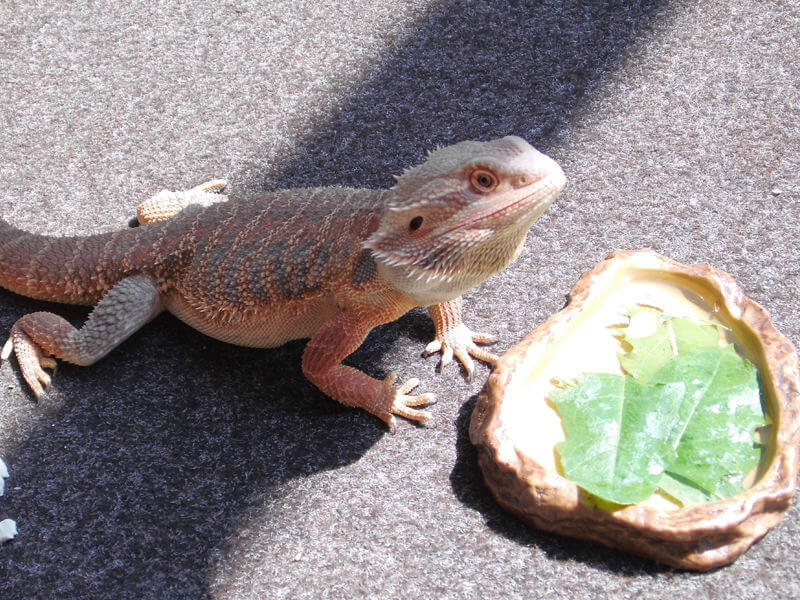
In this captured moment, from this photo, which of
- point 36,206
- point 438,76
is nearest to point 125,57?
point 36,206

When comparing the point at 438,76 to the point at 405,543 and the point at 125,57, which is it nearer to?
the point at 125,57

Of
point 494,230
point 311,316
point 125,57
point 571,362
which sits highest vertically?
point 125,57

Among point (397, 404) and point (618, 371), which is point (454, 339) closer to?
point (397, 404)

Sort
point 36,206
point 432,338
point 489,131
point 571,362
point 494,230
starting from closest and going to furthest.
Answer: point 494,230
point 571,362
point 432,338
point 36,206
point 489,131

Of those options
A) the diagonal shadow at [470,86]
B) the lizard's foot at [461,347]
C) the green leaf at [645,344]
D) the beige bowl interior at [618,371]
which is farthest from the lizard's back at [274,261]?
the green leaf at [645,344]

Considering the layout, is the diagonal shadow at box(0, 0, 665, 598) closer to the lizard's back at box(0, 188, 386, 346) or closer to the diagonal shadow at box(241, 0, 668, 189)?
the diagonal shadow at box(241, 0, 668, 189)

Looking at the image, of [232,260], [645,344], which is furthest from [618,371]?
[232,260]

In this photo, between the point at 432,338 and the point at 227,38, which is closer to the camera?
Result: the point at 432,338

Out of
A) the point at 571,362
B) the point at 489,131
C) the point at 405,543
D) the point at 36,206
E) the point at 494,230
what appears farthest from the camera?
the point at 489,131

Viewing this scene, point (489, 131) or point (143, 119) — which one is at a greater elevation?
point (143, 119)
